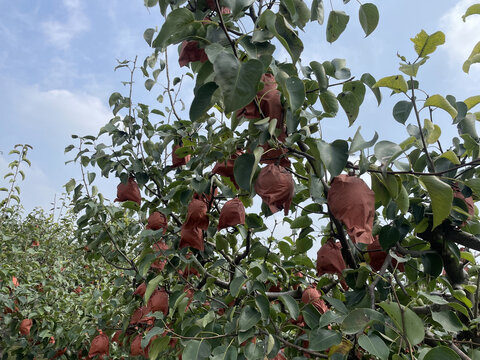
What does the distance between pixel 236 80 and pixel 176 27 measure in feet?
0.71

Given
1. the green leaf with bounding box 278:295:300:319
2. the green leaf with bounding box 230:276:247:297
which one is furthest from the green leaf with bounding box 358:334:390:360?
the green leaf with bounding box 230:276:247:297

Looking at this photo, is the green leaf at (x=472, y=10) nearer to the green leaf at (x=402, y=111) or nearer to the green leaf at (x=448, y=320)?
the green leaf at (x=402, y=111)

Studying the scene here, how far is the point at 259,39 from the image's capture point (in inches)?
31.6

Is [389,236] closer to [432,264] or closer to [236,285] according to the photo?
[432,264]

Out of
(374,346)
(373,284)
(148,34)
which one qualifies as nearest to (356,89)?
(373,284)

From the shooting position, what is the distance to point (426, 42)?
36.6 inches

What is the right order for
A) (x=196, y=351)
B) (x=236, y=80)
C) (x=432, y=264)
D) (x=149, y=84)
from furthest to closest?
(x=149, y=84)
(x=432, y=264)
(x=196, y=351)
(x=236, y=80)

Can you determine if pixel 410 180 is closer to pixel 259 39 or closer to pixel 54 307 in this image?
pixel 259 39

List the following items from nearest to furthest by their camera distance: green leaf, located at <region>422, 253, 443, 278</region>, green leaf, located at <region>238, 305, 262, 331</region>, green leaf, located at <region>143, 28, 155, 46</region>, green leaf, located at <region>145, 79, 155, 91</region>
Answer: green leaf, located at <region>238, 305, 262, 331</region> → green leaf, located at <region>422, 253, 443, 278</region> → green leaf, located at <region>143, 28, 155, 46</region> → green leaf, located at <region>145, 79, 155, 91</region>

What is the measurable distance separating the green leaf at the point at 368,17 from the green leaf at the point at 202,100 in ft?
1.44

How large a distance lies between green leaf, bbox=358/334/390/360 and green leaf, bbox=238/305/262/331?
303 mm

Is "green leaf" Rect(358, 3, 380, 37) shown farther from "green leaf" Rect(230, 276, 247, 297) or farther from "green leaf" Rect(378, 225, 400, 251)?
"green leaf" Rect(230, 276, 247, 297)

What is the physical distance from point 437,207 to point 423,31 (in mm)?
415

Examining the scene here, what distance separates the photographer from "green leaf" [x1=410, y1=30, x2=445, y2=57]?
92 cm
